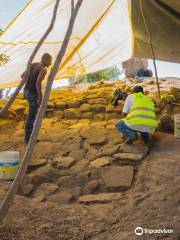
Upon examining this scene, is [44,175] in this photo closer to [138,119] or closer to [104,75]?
[138,119]

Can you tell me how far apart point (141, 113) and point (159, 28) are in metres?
2.07

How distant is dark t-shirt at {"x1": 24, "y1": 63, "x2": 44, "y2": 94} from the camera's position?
203 inches

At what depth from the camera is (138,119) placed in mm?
4805

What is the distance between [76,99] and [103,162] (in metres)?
2.72

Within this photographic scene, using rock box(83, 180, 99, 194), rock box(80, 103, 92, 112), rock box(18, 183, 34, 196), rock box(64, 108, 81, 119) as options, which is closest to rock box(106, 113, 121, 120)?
rock box(80, 103, 92, 112)

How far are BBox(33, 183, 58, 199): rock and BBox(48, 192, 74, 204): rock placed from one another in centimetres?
10

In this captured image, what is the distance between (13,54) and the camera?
5.96 meters

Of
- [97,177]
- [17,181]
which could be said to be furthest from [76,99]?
[17,181]

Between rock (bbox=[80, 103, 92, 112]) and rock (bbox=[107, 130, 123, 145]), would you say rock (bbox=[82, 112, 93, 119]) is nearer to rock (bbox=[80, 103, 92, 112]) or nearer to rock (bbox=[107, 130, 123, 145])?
rock (bbox=[80, 103, 92, 112])

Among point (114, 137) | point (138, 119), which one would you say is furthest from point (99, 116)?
point (138, 119)

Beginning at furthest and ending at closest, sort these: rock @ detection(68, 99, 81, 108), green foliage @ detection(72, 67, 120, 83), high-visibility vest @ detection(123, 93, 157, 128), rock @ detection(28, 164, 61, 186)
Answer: green foliage @ detection(72, 67, 120, 83) < rock @ detection(68, 99, 81, 108) < high-visibility vest @ detection(123, 93, 157, 128) < rock @ detection(28, 164, 61, 186)

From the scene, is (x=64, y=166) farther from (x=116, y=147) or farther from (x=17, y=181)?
(x=17, y=181)

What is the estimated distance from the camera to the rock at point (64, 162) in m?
4.66

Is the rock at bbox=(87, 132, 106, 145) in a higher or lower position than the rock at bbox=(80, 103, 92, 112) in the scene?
lower
